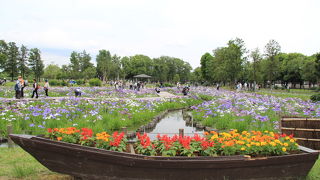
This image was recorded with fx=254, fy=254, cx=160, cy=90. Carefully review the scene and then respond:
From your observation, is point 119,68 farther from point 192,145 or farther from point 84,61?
point 192,145

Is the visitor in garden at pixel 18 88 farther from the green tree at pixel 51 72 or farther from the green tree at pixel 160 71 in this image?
the green tree at pixel 51 72

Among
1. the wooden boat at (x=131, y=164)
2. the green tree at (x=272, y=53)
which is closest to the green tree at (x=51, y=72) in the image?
the green tree at (x=272, y=53)

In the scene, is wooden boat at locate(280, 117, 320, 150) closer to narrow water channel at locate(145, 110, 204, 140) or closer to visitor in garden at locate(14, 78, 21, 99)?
narrow water channel at locate(145, 110, 204, 140)

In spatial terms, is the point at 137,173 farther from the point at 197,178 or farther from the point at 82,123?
the point at 82,123

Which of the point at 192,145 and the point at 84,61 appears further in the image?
the point at 84,61

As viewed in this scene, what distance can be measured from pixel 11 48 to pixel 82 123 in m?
62.5

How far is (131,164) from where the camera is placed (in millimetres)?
4207

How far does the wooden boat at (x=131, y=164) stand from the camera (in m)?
4.21

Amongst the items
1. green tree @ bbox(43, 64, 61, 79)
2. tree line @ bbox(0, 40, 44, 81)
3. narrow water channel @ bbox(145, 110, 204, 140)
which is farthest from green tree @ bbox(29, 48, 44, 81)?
narrow water channel @ bbox(145, 110, 204, 140)

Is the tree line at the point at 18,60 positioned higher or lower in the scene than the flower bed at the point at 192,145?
higher

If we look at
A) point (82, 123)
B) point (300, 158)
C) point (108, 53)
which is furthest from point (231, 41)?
point (108, 53)

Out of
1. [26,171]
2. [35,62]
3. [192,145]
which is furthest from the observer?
[35,62]

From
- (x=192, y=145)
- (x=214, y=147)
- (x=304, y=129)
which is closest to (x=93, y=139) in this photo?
(x=192, y=145)

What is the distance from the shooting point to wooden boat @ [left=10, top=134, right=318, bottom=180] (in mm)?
4207
